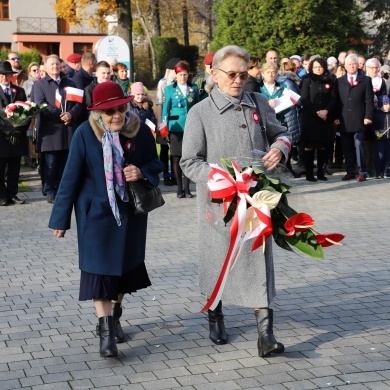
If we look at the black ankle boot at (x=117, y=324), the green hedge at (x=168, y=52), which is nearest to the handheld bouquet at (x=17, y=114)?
the black ankle boot at (x=117, y=324)

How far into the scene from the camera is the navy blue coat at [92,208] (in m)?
6.28

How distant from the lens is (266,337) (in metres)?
6.23

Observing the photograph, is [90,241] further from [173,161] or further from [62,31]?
[62,31]

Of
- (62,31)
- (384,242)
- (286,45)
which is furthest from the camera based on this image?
(62,31)

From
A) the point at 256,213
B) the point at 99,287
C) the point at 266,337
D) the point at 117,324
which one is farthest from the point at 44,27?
the point at 256,213

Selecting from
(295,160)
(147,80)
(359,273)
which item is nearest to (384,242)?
(359,273)

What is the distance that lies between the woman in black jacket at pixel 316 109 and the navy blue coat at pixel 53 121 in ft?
13.3

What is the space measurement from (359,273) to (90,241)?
11.0 ft

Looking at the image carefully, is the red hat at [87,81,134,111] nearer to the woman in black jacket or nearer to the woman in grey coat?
the woman in grey coat

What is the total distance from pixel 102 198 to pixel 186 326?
1351 mm

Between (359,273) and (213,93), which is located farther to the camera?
(359,273)

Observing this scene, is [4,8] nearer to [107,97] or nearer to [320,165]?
[320,165]

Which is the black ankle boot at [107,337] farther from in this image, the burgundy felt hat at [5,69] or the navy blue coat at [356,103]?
the navy blue coat at [356,103]

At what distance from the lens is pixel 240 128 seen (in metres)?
6.41
